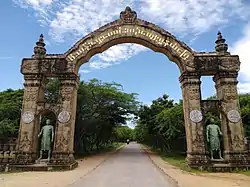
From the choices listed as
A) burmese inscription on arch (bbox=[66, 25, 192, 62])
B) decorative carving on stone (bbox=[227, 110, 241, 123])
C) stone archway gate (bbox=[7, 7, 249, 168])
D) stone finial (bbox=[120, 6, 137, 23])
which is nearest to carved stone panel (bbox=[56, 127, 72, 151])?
stone archway gate (bbox=[7, 7, 249, 168])

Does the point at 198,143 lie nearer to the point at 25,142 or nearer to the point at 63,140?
the point at 63,140

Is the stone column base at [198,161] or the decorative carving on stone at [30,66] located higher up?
the decorative carving on stone at [30,66]

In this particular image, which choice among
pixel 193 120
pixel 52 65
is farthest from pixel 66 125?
pixel 193 120

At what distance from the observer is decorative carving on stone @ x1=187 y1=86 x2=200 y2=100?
37.3 feet

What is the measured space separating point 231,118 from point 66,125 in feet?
27.2

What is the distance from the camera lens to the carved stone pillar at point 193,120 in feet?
34.6

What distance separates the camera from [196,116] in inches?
434

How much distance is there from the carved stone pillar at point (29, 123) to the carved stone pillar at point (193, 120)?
25.4 ft

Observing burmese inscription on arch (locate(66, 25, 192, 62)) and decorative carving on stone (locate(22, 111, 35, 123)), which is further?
burmese inscription on arch (locate(66, 25, 192, 62))

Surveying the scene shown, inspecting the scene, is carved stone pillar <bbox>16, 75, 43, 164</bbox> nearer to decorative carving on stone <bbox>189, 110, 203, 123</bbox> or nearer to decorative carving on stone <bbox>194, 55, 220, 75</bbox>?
decorative carving on stone <bbox>189, 110, 203, 123</bbox>

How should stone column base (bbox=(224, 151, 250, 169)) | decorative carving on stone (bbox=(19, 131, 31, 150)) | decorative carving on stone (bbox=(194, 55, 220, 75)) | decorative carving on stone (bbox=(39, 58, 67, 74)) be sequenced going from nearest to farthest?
stone column base (bbox=(224, 151, 250, 169)) < decorative carving on stone (bbox=(19, 131, 31, 150)) < decorative carving on stone (bbox=(194, 55, 220, 75)) < decorative carving on stone (bbox=(39, 58, 67, 74))

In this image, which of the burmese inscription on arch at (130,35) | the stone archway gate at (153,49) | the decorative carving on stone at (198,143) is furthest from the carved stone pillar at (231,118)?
the burmese inscription on arch at (130,35)

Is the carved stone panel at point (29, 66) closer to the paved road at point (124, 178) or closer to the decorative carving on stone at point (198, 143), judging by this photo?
the paved road at point (124, 178)

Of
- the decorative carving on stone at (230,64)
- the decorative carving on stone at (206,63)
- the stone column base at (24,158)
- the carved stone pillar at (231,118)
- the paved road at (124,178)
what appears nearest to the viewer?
the paved road at (124,178)
